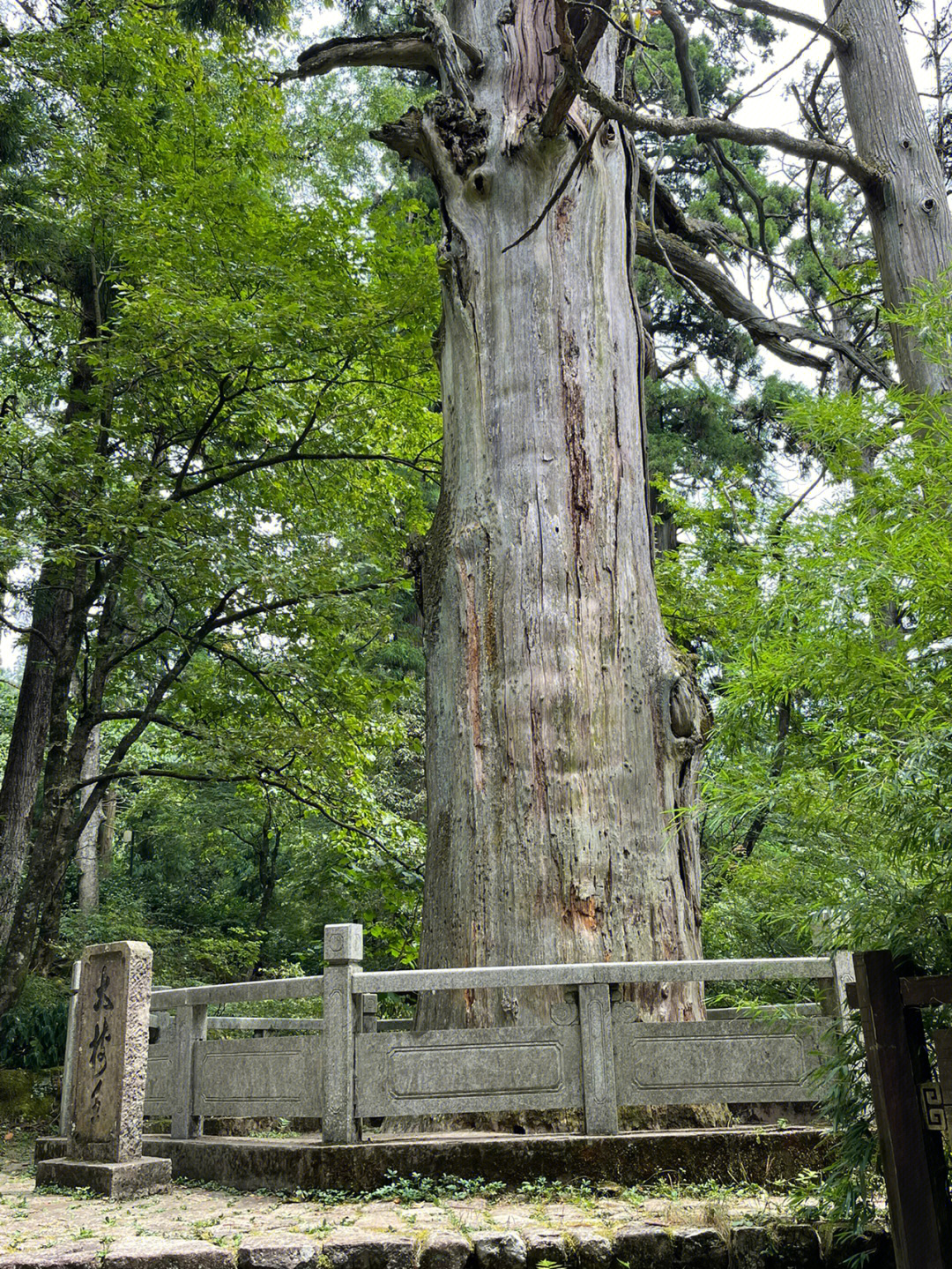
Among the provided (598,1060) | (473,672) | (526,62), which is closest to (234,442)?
(526,62)

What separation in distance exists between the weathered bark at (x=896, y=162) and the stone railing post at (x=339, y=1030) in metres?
4.93

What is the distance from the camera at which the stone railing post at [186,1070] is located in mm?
6402

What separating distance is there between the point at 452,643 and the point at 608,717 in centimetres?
114

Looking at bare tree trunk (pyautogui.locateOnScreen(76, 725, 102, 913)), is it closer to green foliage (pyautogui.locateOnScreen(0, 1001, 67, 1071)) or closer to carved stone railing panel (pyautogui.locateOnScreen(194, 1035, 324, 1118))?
green foliage (pyautogui.locateOnScreen(0, 1001, 67, 1071))

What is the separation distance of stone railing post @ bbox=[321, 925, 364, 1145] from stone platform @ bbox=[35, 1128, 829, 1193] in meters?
0.15

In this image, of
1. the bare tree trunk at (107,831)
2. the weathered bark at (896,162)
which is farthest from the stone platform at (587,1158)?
the bare tree trunk at (107,831)

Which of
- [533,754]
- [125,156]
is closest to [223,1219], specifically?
[533,754]

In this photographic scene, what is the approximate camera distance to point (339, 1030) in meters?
5.29

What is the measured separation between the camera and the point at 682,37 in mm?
9477

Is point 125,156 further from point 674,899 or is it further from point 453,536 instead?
point 674,899

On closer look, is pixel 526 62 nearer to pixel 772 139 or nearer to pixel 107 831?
pixel 772 139

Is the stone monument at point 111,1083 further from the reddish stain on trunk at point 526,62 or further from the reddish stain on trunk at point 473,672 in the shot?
the reddish stain on trunk at point 526,62

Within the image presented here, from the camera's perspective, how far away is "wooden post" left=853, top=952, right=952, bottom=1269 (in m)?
3.25

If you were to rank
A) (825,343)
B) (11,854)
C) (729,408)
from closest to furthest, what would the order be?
Answer: (825,343) < (11,854) < (729,408)
